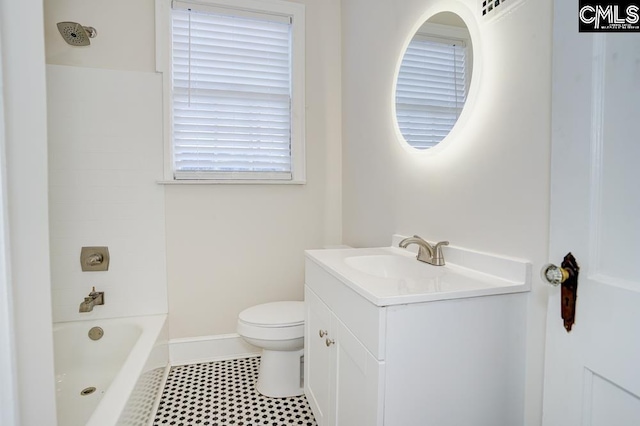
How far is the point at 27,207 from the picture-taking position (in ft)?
2.13

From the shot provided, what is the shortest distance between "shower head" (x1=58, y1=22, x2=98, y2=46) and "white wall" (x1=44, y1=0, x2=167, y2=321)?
0.34ft

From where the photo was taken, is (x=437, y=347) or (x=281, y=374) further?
(x=281, y=374)

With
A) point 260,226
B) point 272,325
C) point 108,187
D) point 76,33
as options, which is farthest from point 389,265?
point 76,33

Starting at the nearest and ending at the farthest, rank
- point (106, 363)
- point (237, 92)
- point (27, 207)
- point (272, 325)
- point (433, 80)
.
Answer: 1. point (27, 207)
2. point (433, 80)
3. point (272, 325)
4. point (106, 363)
5. point (237, 92)

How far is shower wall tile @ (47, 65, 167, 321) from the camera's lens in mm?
2021

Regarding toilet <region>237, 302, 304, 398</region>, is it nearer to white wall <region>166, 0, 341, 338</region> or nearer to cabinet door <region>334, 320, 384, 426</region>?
white wall <region>166, 0, 341, 338</region>

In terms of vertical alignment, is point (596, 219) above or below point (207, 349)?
above

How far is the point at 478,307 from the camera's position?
3.23 ft

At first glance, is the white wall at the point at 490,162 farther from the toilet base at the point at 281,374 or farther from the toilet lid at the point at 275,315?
the toilet base at the point at 281,374

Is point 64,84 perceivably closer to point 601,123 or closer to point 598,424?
point 601,123

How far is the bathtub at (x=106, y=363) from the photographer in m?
1.55

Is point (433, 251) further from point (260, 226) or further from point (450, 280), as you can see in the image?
point (260, 226)

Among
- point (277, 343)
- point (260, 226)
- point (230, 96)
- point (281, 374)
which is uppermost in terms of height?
point (230, 96)

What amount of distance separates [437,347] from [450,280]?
23cm
